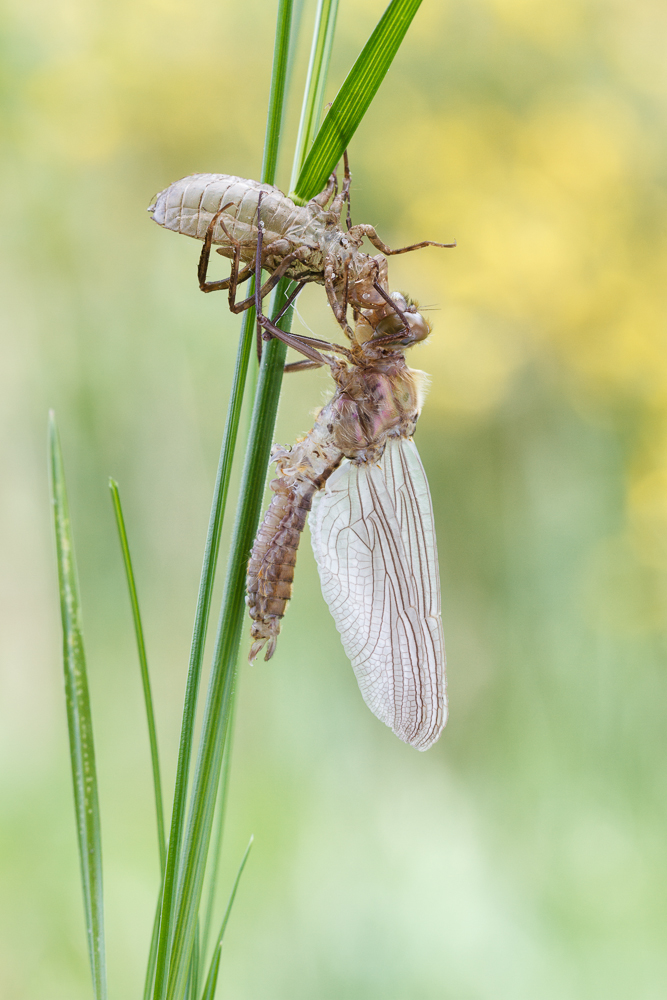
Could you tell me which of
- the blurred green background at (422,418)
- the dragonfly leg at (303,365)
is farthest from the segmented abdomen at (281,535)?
the blurred green background at (422,418)

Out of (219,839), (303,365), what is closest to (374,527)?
(303,365)

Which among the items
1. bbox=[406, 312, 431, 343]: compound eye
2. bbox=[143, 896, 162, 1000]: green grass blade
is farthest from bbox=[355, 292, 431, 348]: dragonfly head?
bbox=[143, 896, 162, 1000]: green grass blade

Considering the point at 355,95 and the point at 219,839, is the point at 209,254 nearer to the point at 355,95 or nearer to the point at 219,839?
the point at 355,95

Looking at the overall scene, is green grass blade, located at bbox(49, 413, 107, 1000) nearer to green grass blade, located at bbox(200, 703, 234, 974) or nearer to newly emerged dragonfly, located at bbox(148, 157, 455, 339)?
green grass blade, located at bbox(200, 703, 234, 974)

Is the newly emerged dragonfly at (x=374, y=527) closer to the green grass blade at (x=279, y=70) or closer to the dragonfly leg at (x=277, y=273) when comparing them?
the dragonfly leg at (x=277, y=273)

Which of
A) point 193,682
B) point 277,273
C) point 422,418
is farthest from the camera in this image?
point 422,418

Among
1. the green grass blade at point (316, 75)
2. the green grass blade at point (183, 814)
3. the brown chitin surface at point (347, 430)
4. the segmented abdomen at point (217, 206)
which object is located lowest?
the green grass blade at point (183, 814)
